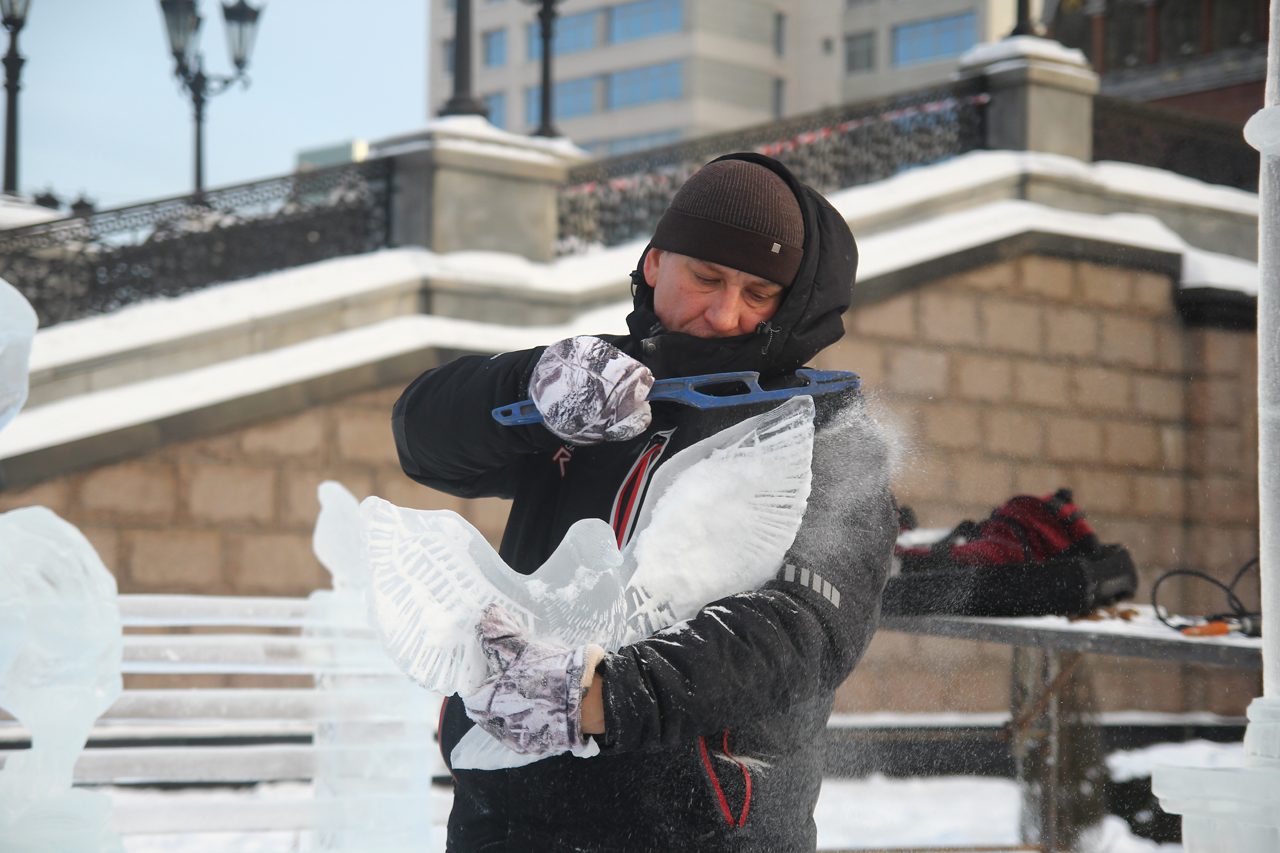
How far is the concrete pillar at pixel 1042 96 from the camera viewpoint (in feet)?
28.1

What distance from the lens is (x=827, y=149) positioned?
8.84 meters

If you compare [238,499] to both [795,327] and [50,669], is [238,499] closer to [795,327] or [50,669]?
[50,669]

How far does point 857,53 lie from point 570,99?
9.58 meters

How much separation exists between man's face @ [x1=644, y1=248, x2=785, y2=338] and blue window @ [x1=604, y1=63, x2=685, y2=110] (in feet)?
132

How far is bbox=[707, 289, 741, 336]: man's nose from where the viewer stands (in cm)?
176

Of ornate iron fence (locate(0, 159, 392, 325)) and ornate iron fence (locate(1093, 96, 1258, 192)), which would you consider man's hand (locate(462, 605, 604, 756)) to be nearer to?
Result: ornate iron fence (locate(0, 159, 392, 325))

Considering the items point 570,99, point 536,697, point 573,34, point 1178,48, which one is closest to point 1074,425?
point 536,697

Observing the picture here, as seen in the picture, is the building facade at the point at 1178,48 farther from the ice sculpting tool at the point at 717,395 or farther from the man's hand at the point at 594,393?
the man's hand at the point at 594,393

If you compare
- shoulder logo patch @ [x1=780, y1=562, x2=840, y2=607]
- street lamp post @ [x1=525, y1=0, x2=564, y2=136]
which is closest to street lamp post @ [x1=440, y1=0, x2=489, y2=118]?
street lamp post @ [x1=525, y1=0, x2=564, y2=136]

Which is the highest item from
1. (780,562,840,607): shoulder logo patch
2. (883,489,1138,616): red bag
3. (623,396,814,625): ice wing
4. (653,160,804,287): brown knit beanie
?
(653,160,804,287): brown knit beanie

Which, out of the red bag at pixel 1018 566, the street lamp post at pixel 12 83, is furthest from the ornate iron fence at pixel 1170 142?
the street lamp post at pixel 12 83

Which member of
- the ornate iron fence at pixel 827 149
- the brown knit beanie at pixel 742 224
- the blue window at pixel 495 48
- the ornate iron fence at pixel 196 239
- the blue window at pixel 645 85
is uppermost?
the blue window at pixel 495 48

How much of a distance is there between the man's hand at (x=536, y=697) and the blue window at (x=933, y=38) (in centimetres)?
3930

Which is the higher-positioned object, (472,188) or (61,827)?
(472,188)
